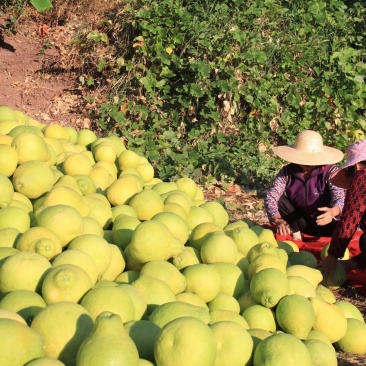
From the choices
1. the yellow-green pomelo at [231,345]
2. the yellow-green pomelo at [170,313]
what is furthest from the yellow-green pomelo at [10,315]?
the yellow-green pomelo at [231,345]

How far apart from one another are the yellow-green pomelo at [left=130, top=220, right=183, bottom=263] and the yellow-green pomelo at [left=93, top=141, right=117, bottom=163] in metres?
1.28

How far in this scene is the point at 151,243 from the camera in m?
2.47

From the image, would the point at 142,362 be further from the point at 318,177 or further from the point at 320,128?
the point at 320,128

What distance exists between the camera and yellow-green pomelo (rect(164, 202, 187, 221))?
3.05 metres

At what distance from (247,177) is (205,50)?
2097 millimetres

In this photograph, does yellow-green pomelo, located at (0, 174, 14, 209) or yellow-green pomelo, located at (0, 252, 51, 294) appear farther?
yellow-green pomelo, located at (0, 174, 14, 209)

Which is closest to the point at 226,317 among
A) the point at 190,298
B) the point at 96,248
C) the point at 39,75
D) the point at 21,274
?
the point at 190,298

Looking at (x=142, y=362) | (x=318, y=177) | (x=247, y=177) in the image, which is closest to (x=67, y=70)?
(x=247, y=177)

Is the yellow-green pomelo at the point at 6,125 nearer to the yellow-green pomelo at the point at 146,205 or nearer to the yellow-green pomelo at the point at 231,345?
the yellow-green pomelo at the point at 146,205

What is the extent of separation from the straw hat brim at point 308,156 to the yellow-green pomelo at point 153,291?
2.68 m

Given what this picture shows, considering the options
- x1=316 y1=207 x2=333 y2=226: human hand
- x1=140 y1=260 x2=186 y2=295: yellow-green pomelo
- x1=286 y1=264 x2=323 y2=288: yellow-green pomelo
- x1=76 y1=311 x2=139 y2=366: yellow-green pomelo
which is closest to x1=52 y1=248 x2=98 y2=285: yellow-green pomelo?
x1=140 y1=260 x2=186 y2=295: yellow-green pomelo

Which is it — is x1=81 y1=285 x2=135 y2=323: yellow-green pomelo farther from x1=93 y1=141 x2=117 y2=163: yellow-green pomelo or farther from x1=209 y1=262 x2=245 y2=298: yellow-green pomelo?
x1=93 y1=141 x2=117 y2=163: yellow-green pomelo

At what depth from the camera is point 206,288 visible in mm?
2434

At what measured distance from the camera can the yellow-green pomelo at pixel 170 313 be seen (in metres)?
1.98
